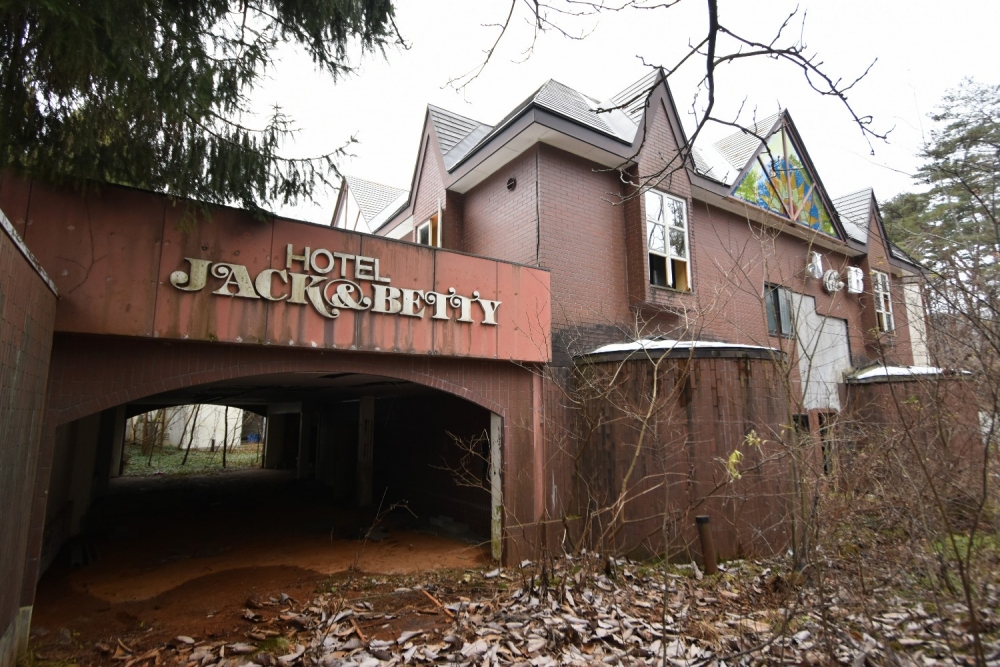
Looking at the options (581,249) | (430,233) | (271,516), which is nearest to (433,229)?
(430,233)

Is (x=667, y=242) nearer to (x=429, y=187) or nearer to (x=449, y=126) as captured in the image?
(x=429, y=187)

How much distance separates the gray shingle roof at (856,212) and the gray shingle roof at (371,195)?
1504 centimetres

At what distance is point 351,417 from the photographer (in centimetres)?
1777

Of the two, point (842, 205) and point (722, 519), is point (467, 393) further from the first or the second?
point (842, 205)

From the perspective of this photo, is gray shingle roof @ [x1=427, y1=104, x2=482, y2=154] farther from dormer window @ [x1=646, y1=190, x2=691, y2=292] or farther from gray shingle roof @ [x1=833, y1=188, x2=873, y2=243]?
gray shingle roof @ [x1=833, y1=188, x2=873, y2=243]

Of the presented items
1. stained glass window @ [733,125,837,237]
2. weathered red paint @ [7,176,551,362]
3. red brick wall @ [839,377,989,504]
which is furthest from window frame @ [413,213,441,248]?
red brick wall @ [839,377,989,504]

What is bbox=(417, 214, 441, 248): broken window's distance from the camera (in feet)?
42.4

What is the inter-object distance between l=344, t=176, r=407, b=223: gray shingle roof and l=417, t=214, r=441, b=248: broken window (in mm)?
4948

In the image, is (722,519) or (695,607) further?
(722,519)

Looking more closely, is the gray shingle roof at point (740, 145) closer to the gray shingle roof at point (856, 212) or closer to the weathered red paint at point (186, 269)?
the gray shingle roof at point (856, 212)

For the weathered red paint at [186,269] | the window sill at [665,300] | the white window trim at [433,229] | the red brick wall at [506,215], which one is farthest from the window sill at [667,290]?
the white window trim at [433,229]

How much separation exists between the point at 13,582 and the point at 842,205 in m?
23.9

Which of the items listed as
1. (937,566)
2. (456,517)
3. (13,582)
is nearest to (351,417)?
(456,517)

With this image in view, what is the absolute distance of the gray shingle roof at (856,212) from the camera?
707 inches
